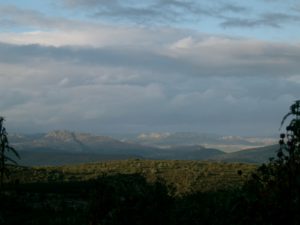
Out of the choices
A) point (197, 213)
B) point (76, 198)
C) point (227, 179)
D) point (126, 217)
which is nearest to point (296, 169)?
point (197, 213)

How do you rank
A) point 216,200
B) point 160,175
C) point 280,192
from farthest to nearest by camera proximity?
point 160,175 → point 216,200 → point 280,192

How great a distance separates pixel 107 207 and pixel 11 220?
20.1 meters

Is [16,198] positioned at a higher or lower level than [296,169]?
lower

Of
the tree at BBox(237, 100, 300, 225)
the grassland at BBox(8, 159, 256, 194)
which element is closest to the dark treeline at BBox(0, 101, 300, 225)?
the tree at BBox(237, 100, 300, 225)

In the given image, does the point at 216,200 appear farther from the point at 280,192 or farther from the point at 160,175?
the point at 160,175

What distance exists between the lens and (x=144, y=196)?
1148 cm

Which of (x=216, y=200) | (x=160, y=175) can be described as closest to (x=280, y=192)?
(x=216, y=200)

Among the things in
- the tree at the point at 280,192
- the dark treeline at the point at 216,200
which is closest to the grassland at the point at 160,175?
the dark treeline at the point at 216,200

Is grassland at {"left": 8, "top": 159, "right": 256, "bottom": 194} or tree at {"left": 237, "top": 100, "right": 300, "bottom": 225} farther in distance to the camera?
grassland at {"left": 8, "top": 159, "right": 256, "bottom": 194}

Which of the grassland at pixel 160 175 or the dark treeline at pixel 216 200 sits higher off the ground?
the dark treeline at pixel 216 200

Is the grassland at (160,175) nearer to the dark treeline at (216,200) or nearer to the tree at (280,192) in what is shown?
the dark treeline at (216,200)

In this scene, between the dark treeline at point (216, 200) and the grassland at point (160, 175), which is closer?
the dark treeline at point (216, 200)

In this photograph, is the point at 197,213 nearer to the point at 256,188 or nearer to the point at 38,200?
the point at 256,188

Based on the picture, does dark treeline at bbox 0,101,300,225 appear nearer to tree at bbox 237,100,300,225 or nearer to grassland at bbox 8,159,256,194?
tree at bbox 237,100,300,225
